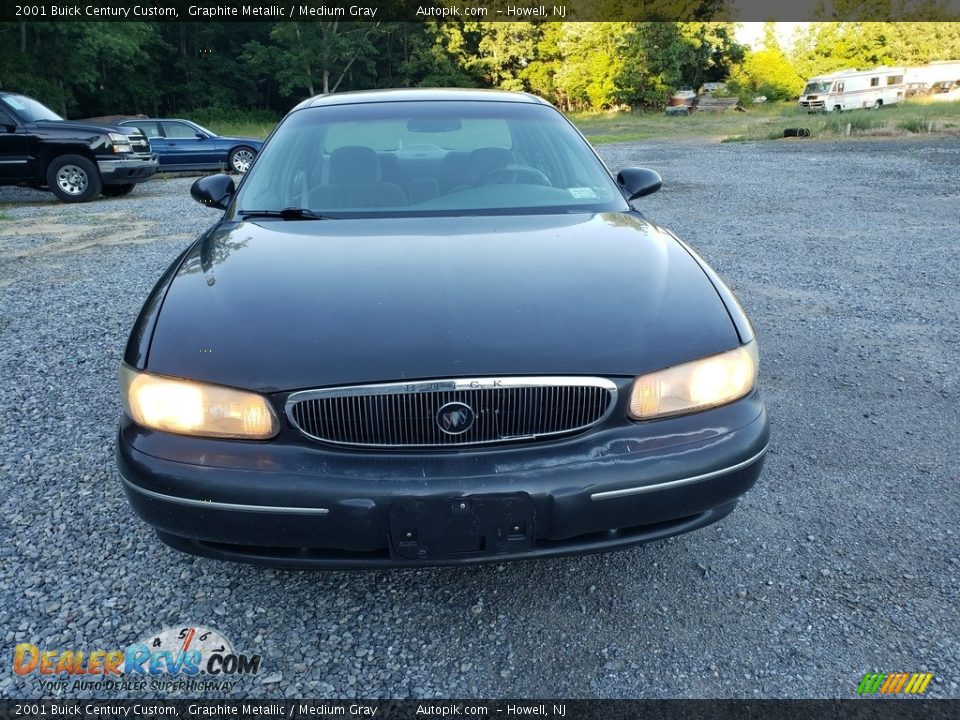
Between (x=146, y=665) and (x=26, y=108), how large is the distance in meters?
11.1

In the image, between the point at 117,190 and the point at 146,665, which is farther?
the point at 117,190

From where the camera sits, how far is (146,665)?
1.88 m

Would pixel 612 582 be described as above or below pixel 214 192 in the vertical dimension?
below

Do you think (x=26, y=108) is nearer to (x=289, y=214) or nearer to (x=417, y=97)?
(x=417, y=97)

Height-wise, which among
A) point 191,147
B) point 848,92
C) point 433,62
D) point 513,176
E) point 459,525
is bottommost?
point 459,525

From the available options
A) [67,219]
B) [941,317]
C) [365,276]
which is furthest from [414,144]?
[67,219]

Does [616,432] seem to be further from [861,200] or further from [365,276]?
[861,200]

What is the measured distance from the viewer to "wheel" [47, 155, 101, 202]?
10.6 m

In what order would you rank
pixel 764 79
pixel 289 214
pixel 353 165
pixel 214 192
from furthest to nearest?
pixel 764 79 → pixel 214 192 → pixel 353 165 → pixel 289 214

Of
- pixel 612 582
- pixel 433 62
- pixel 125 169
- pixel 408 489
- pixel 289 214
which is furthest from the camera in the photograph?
pixel 433 62

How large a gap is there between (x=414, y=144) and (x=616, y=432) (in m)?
1.97

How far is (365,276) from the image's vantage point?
2.19m

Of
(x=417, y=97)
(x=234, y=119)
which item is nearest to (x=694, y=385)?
(x=417, y=97)

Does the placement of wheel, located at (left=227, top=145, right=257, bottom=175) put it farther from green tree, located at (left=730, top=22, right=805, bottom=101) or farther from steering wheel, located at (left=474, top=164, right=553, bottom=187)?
green tree, located at (left=730, top=22, right=805, bottom=101)
